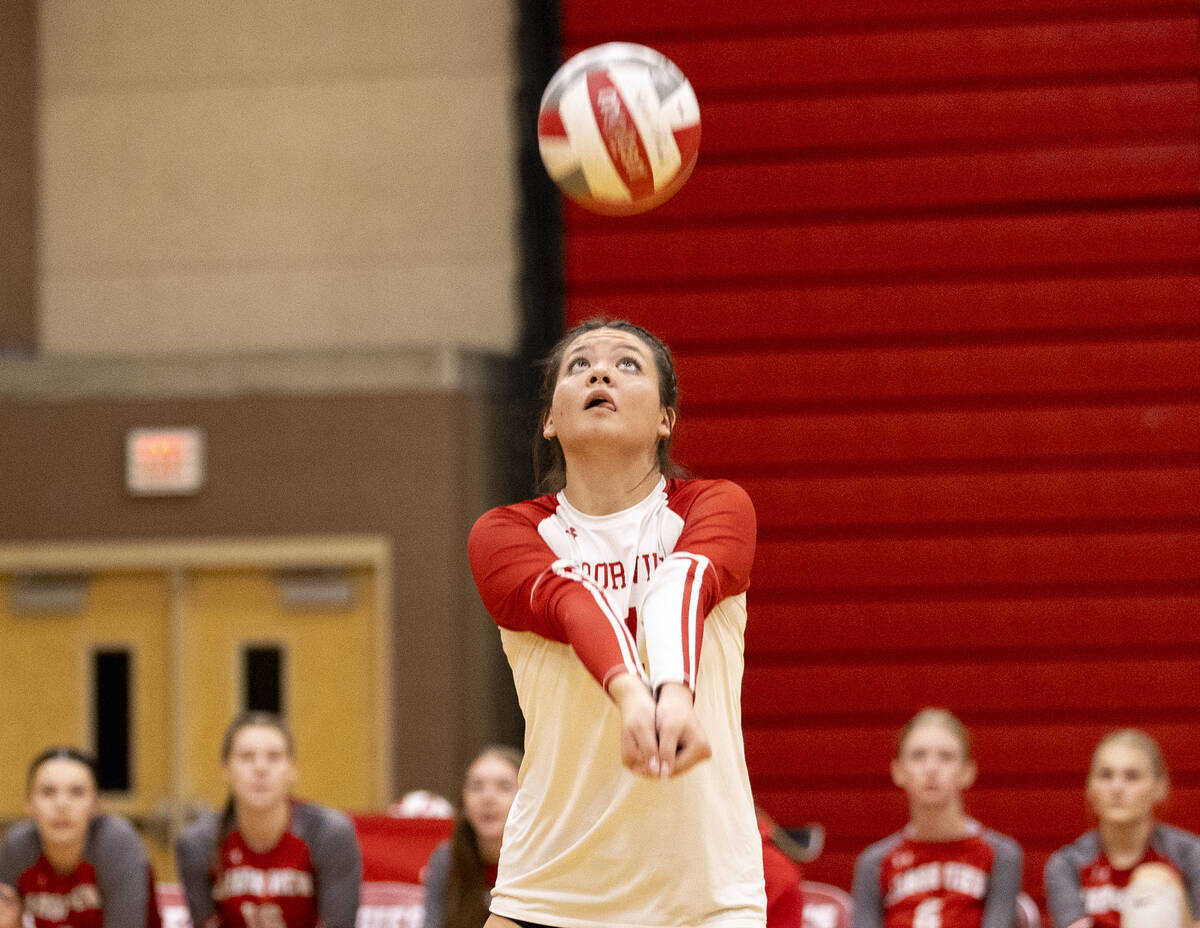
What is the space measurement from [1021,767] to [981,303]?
198 centimetres

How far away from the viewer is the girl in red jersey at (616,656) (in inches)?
90.3

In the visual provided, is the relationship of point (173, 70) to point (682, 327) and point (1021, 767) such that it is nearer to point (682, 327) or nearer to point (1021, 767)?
point (682, 327)

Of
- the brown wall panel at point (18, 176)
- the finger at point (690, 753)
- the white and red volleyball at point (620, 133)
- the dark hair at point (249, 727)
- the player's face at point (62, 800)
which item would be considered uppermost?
the brown wall panel at point (18, 176)

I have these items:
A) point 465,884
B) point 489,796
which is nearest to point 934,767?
point 489,796

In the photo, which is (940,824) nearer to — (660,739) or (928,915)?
(928,915)

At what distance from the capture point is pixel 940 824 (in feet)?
16.1

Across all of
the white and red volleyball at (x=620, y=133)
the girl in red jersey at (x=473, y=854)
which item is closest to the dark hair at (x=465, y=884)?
the girl in red jersey at (x=473, y=854)

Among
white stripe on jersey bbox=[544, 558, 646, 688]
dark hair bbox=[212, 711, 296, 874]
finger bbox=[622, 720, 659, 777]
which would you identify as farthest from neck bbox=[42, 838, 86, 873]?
finger bbox=[622, 720, 659, 777]

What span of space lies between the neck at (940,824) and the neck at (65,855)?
266 centimetres

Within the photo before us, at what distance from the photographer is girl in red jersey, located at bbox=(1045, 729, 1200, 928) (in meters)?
4.71

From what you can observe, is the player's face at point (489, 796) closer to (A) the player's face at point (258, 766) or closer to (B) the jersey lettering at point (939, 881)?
(A) the player's face at point (258, 766)

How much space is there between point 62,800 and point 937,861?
108 inches

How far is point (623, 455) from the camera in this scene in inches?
99.3

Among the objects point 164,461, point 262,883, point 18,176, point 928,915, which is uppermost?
point 18,176
